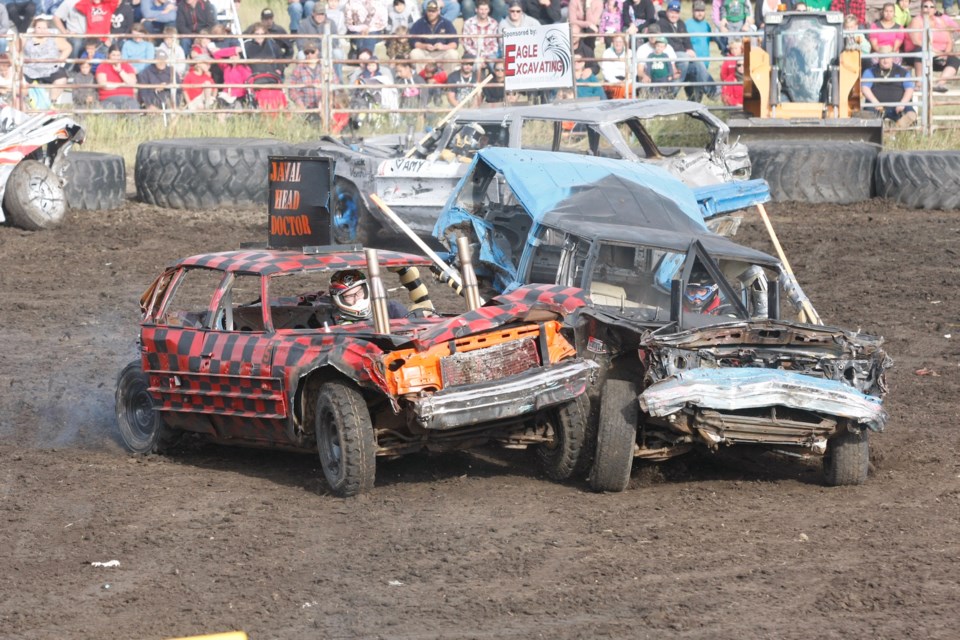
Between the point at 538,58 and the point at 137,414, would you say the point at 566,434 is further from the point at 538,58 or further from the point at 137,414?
the point at 538,58

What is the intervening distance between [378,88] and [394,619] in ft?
54.7

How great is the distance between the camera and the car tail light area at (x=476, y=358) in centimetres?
724

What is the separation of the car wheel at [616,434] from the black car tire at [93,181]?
12033 mm

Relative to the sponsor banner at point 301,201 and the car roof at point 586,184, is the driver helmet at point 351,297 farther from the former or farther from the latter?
the car roof at point 586,184

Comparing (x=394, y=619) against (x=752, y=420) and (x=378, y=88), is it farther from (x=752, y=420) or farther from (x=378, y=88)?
(x=378, y=88)

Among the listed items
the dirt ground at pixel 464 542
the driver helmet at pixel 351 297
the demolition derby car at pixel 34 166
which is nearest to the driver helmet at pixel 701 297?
the dirt ground at pixel 464 542

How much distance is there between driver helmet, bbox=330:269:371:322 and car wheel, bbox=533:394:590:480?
1.34m

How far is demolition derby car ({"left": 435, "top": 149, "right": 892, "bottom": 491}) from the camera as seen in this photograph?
23.9ft

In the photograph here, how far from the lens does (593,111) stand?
1462cm

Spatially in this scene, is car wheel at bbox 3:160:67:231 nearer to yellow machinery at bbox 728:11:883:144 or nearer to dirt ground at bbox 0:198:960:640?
dirt ground at bbox 0:198:960:640

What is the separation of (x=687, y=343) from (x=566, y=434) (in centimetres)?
85

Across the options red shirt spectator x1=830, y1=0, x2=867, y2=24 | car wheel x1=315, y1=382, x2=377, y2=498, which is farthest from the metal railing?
car wheel x1=315, y1=382, x2=377, y2=498

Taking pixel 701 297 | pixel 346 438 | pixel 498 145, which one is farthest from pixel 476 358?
pixel 498 145

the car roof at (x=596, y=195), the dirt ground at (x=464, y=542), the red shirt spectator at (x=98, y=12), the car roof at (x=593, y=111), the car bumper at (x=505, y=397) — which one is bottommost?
the dirt ground at (x=464, y=542)
